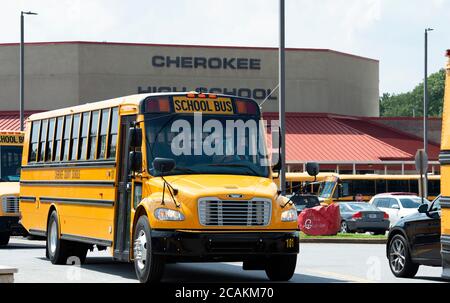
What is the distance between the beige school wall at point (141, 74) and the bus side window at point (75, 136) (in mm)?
52470

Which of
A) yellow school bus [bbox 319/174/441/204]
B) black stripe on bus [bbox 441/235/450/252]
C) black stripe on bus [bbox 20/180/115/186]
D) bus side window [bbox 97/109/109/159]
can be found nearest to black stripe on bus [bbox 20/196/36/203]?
black stripe on bus [bbox 20/180/115/186]

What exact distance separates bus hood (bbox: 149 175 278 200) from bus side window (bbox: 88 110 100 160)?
10.3 feet

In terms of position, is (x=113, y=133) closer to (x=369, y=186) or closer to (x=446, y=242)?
(x=446, y=242)

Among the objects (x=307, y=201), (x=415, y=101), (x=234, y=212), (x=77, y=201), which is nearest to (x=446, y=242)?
(x=234, y=212)

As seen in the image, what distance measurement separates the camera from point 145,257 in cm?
1731

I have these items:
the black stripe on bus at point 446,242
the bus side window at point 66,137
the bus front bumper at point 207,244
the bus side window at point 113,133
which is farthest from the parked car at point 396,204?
the black stripe on bus at point 446,242

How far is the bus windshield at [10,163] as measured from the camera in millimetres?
30516

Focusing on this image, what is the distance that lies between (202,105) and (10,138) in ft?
44.3

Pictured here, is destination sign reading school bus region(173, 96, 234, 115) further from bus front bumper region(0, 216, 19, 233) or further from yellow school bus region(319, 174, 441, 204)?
yellow school bus region(319, 174, 441, 204)

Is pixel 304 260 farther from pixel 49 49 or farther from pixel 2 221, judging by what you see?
pixel 49 49

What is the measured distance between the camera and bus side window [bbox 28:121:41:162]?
80.8 feet

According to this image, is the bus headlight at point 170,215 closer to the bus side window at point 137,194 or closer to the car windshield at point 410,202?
the bus side window at point 137,194

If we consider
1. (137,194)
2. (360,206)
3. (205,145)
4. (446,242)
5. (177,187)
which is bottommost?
(360,206)

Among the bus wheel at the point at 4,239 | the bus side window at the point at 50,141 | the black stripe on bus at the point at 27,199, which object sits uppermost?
the bus side window at the point at 50,141
